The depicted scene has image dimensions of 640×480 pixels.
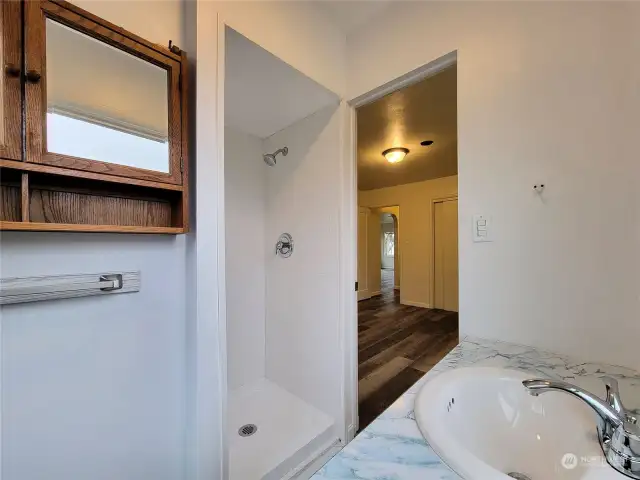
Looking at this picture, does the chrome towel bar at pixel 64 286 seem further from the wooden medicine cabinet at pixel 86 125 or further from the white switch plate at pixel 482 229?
the white switch plate at pixel 482 229

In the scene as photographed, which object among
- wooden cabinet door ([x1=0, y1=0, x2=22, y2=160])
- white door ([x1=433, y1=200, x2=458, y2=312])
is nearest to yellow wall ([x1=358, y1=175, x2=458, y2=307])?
white door ([x1=433, y1=200, x2=458, y2=312])

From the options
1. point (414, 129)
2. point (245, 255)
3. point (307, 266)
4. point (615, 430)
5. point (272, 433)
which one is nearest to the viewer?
point (615, 430)

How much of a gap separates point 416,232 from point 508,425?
15.0ft

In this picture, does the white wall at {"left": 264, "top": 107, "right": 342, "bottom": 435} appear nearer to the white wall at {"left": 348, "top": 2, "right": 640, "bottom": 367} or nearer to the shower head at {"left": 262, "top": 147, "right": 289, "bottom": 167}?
the shower head at {"left": 262, "top": 147, "right": 289, "bottom": 167}

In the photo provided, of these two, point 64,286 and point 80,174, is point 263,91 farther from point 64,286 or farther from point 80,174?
point 64,286

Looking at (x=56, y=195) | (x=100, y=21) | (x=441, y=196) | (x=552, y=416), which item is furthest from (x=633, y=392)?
(x=441, y=196)

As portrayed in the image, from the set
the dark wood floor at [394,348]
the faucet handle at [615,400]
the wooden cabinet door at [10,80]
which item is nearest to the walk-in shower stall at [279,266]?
the dark wood floor at [394,348]

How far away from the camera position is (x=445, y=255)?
4.77m

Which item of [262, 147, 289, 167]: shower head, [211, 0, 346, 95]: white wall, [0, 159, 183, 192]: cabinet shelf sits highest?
[211, 0, 346, 95]: white wall

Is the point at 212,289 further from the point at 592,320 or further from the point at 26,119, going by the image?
the point at 592,320

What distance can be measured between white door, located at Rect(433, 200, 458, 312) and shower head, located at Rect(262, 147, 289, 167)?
363 centimetres

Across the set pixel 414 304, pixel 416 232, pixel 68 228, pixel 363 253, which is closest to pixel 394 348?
pixel 414 304

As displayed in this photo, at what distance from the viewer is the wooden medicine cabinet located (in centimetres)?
70

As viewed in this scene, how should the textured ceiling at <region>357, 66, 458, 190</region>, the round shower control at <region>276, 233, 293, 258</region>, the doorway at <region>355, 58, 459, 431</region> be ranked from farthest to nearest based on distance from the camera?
the doorway at <region>355, 58, 459, 431</region> < the textured ceiling at <region>357, 66, 458, 190</region> < the round shower control at <region>276, 233, 293, 258</region>
